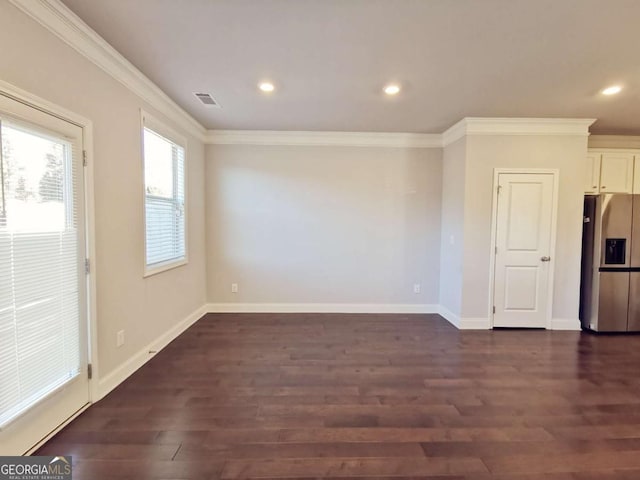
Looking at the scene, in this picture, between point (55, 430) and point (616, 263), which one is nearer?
point (55, 430)

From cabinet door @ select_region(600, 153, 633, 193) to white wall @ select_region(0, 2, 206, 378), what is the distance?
18.7ft

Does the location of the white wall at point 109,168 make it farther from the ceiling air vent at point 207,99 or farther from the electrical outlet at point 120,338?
A: the ceiling air vent at point 207,99

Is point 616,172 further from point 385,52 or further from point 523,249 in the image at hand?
point 385,52

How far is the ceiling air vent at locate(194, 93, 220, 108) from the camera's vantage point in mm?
3349

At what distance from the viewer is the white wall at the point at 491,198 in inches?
161

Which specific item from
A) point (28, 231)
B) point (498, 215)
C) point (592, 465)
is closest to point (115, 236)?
point (28, 231)

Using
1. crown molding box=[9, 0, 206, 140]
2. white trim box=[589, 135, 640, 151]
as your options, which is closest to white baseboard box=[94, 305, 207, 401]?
crown molding box=[9, 0, 206, 140]

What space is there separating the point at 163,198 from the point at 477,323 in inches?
163

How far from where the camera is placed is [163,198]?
3.60 meters

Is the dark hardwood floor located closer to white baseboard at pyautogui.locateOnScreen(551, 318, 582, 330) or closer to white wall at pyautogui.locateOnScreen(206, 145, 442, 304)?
white baseboard at pyautogui.locateOnScreen(551, 318, 582, 330)

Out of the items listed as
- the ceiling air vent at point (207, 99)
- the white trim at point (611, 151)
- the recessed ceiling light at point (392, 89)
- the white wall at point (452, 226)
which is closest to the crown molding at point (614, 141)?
the white trim at point (611, 151)

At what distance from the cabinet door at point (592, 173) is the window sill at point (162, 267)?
Result: 5427mm

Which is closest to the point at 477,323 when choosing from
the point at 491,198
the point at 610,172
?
the point at 491,198

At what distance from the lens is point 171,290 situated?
3730 mm
